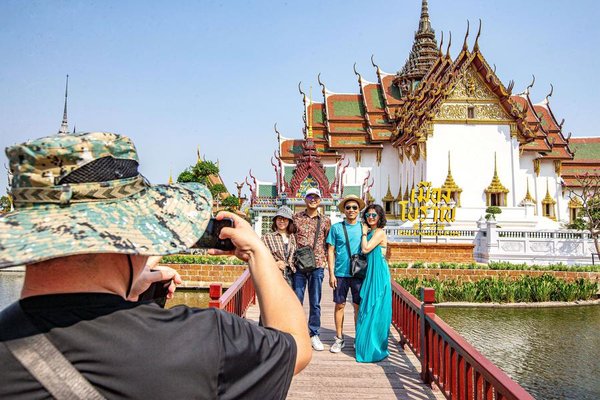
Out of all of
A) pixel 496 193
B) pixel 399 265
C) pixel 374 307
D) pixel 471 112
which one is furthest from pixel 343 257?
pixel 471 112

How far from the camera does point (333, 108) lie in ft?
96.1

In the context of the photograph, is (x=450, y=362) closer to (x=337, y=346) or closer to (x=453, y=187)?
(x=337, y=346)

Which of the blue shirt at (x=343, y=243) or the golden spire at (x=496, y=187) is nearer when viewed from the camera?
the blue shirt at (x=343, y=243)

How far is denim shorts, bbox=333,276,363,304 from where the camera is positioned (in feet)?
14.6

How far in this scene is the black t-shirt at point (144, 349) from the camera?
2.46 feet

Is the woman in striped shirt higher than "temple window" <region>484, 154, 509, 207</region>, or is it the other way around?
"temple window" <region>484, 154, 509, 207</region>

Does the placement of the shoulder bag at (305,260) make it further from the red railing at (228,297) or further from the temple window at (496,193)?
the temple window at (496,193)

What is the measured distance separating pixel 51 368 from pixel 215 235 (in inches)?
16.5

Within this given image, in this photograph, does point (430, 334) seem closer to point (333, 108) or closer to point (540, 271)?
point (540, 271)

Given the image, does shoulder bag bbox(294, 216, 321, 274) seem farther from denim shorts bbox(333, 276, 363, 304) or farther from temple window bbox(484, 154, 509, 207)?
temple window bbox(484, 154, 509, 207)

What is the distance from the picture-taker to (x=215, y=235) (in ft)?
3.45

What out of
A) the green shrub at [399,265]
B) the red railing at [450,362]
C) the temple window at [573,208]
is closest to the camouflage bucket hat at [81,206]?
the red railing at [450,362]

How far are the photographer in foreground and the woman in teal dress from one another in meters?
3.25

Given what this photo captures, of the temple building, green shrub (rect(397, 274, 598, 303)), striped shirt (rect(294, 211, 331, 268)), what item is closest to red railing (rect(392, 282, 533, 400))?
striped shirt (rect(294, 211, 331, 268))
